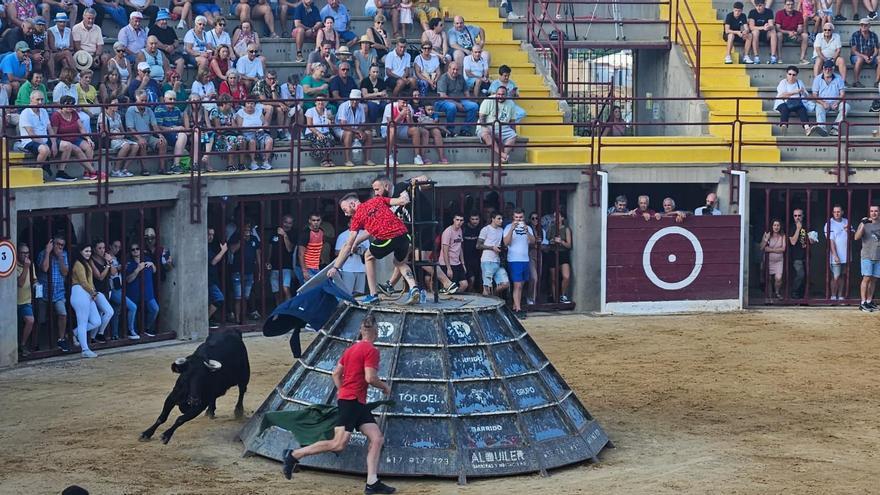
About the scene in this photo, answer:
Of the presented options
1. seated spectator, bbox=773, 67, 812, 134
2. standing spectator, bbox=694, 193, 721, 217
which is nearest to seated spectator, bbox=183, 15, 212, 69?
standing spectator, bbox=694, 193, 721, 217

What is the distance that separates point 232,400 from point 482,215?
318 inches

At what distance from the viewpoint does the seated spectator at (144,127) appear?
23453mm

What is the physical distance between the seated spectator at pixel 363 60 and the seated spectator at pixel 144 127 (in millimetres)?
4773

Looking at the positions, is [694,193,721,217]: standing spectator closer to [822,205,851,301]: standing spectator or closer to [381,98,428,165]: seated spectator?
[822,205,851,301]: standing spectator

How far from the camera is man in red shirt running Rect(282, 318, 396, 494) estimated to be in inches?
593

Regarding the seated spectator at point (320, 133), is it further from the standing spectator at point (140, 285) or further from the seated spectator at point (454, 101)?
the standing spectator at point (140, 285)

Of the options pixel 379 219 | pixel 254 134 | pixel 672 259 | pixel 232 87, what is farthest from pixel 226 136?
pixel 379 219

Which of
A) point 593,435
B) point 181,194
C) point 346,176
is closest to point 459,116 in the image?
point 346,176

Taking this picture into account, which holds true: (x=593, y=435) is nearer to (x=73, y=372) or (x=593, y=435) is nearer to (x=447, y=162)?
(x=73, y=372)

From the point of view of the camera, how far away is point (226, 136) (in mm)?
24516

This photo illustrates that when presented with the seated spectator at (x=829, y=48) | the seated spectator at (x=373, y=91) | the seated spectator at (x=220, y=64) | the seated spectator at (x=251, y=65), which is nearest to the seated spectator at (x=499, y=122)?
the seated spectator at (x=373, y=91)

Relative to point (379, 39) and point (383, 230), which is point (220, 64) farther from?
point (383, 230)

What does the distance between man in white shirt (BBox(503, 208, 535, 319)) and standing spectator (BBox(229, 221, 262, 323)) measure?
4.02 meters

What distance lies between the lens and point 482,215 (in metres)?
26.6
